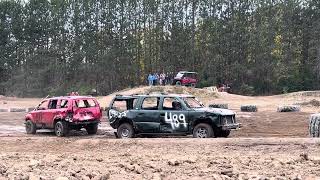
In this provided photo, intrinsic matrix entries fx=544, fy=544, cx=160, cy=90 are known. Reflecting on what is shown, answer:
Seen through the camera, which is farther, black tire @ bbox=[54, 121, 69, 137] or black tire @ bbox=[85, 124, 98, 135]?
black tire @ bbox=[85, 124, 98, 135]

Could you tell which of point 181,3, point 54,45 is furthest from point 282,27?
point 54,45

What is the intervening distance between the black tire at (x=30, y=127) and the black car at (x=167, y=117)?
4.69m

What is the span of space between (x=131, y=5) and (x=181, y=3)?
616 centimetres

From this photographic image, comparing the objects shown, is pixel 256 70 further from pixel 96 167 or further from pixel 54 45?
pixel 96 167

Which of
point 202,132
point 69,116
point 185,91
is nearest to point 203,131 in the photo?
point 202,132

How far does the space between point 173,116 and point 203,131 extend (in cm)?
114

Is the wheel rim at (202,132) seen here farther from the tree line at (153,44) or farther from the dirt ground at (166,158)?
the tree line at (153,44)

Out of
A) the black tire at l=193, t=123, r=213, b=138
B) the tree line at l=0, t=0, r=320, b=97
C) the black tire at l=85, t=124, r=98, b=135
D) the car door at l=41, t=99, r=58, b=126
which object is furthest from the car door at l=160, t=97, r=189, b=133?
the tree line at l=0, t=0, r=320, b=97

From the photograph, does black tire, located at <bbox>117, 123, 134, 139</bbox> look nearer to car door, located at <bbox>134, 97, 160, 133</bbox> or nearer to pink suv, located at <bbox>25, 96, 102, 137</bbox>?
car door, located at <bbox>134, 97, 160, 133</bbox>

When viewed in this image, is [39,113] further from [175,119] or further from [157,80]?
[157,80]

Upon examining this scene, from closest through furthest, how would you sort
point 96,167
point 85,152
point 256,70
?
point 96,167 < point 85,152 < point 256,70

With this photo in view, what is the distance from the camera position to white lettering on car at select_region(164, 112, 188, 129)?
17703 mm

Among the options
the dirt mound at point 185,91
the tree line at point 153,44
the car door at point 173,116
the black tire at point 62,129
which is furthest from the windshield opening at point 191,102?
the tree line at point 153,44

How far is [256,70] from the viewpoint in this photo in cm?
6128
